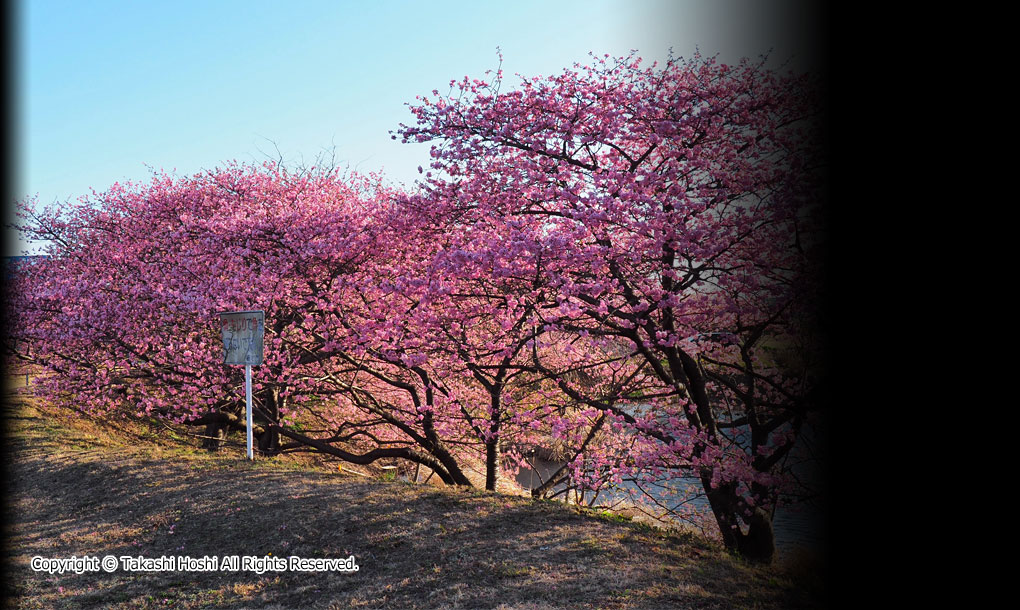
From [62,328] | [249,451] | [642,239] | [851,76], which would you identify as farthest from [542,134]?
[62,328]

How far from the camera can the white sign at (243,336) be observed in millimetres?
8133

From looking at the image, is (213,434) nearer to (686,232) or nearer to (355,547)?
(355,547)

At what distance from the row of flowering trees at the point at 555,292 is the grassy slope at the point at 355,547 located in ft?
3.25

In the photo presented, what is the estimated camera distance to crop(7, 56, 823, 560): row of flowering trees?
507 cm

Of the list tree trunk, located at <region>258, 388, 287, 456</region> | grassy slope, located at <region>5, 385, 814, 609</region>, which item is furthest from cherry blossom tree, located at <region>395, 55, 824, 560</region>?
tree trunk, located at <region>258, 388, 287, 456</region>

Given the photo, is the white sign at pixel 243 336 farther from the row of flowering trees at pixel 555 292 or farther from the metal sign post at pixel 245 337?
the row of flowering trees at pixel 555 292

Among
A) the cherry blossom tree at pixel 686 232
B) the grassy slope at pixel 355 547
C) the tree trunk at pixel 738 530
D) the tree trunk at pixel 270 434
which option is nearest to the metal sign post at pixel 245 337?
the grassy slope at pixel 355 547

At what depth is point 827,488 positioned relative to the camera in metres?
2.80

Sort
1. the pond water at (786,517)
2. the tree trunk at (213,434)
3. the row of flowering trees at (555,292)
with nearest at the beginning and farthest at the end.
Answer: the pond water at (786,517)
the row of flowering trees at (555,292)
the tree trunk at (213,434)

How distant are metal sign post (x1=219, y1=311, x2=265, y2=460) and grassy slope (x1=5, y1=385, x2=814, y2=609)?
141 cm

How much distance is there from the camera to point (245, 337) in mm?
8258

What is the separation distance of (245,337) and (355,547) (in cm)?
423

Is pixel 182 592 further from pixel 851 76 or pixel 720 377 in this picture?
pixel 851 76

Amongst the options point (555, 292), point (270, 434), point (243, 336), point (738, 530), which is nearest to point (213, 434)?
point (270, 434)
